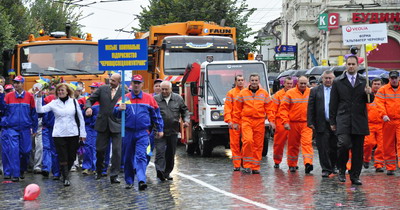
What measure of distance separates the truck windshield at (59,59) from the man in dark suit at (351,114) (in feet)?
31.6

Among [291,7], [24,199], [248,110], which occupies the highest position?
[291,7]

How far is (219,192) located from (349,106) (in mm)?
2438

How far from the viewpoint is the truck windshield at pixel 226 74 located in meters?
18.5

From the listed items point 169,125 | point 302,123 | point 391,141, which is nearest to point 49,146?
point 169,125

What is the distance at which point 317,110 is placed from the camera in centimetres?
1409

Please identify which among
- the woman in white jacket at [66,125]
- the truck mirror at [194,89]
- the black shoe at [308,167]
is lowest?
the black shoe at [308,167]

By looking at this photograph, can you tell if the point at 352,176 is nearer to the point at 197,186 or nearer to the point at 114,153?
the point at 197,186

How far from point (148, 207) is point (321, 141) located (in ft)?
15.6

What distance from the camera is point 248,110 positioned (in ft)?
47.9

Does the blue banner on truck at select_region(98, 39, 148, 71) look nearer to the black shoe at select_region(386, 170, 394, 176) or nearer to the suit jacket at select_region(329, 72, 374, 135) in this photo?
the suit jacket at select_region(329, 72, 374, 135)

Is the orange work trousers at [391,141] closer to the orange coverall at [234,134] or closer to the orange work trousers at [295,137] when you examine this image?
the orange work trousers at [295,137]

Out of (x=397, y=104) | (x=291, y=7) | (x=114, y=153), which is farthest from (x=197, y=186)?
(x=291, y=7)

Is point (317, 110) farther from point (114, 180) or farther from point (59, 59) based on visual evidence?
point (59, 59)

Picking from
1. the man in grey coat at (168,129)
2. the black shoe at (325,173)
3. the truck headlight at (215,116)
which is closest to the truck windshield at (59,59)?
the truck headlight at (215,116)
